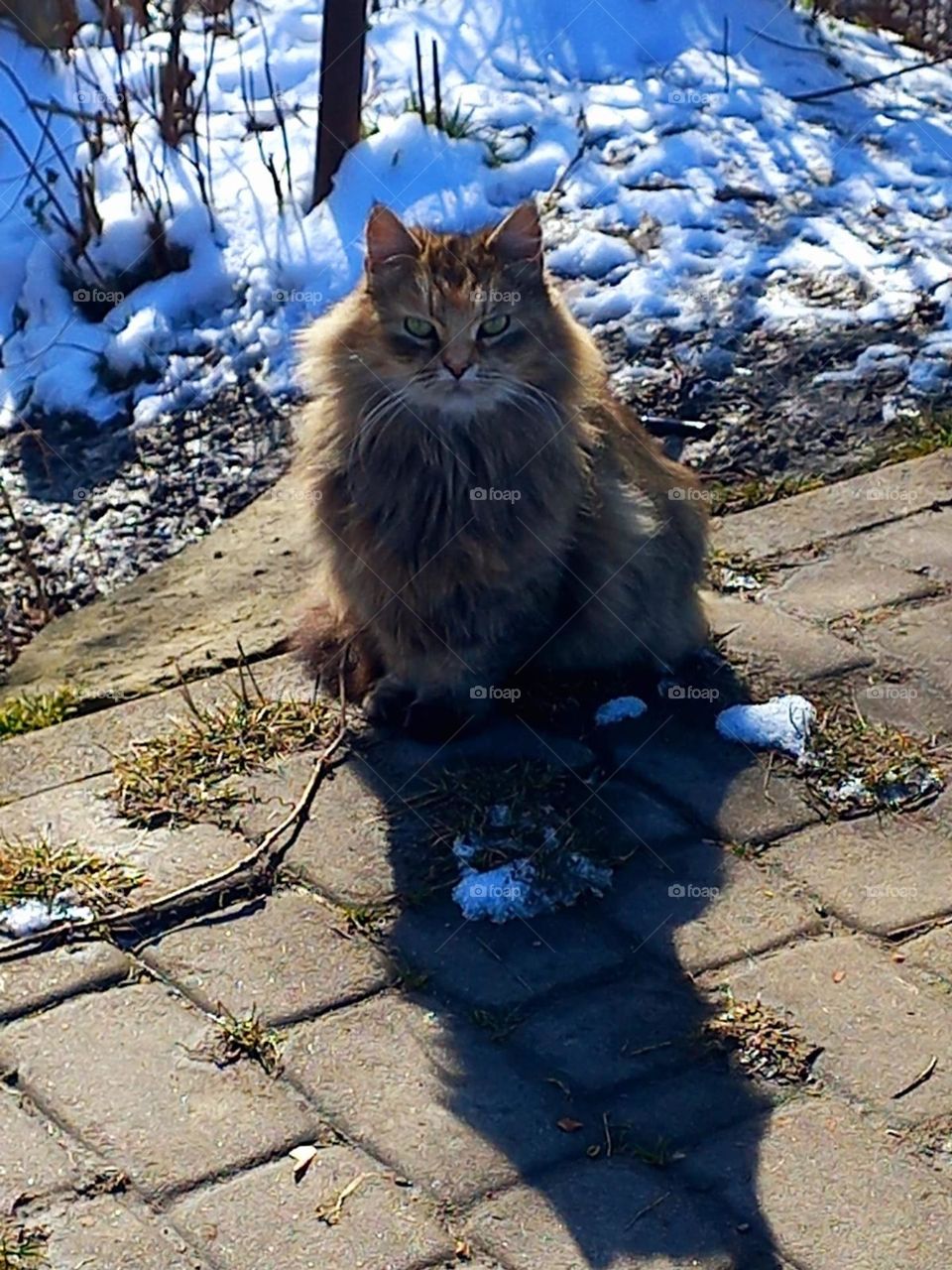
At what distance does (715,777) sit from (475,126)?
4.01 metres

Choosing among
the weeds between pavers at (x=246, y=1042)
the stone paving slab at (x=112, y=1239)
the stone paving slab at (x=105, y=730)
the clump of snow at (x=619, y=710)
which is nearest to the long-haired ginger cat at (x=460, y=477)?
the clump of snow at (x=619, y=710)

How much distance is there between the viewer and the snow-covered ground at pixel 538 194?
19.6 feet

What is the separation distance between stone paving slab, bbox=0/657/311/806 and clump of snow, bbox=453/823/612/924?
92cm

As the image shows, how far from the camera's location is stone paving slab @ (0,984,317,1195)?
278 centimetres

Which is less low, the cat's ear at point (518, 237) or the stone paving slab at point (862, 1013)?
the cat's ear at point (518, 237)

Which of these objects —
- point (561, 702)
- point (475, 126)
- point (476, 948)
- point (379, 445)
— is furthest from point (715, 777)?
point (475, 126)

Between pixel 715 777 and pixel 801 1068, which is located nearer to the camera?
pixel 801 1068

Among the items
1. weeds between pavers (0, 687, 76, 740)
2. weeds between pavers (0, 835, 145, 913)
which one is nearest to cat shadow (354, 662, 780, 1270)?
weeds between pavers (0, 835, 145, 913)

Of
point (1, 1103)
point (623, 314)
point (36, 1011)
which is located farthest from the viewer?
point (623, 314)

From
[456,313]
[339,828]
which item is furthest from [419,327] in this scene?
[339,828]

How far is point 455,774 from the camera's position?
3848mm

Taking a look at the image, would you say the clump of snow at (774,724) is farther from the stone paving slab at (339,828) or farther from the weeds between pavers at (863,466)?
the weeds between pavers at (863,466)

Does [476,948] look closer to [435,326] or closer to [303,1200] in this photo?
[303,1200]

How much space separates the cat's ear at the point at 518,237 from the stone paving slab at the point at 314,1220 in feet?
6.88
